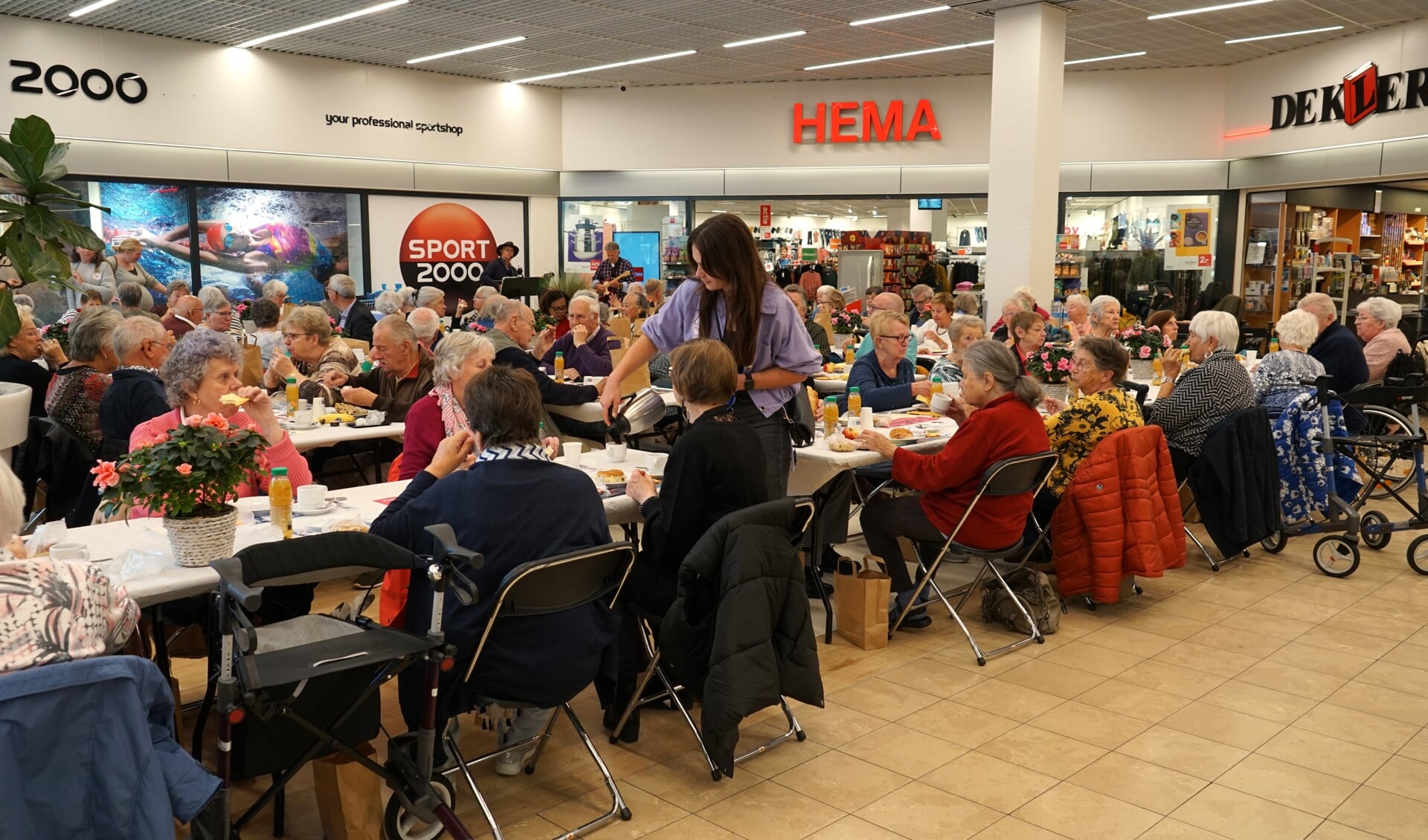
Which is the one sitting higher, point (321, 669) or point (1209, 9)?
point (1209, 9)

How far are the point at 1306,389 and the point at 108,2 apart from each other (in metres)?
10.6

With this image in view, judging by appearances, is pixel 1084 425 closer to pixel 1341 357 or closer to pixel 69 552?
pixel 1341 357

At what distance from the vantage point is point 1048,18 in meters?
10.6

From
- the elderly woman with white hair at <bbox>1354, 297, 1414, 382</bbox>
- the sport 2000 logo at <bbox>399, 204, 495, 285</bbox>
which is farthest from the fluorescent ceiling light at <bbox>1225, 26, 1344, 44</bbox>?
the sport 2000 logo at <bbox>399, 204, 495, 285</bbox>

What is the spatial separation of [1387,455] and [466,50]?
10.1 m

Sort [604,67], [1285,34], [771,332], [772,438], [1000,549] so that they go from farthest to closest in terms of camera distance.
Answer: [604,67]
[1285,34]
[1000,549]
[772,438]
[771,332]

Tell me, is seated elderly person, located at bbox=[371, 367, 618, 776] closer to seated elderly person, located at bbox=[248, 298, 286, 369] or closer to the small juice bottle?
the small juice bottle

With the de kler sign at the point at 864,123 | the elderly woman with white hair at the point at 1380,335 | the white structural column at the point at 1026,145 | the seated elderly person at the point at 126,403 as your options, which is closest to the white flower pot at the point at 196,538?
the seated elderly person at the point at 126,403

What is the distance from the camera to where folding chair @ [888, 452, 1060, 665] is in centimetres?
466

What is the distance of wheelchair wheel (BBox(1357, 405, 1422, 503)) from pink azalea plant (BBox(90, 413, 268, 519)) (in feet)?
20.1

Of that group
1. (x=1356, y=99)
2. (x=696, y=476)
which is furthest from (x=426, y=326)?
(x=1356, y=99)

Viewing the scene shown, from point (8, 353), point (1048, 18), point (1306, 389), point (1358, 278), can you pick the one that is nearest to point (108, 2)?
point (8, 353)

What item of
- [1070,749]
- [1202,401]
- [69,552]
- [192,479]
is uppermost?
[192,479]

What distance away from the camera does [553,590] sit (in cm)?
310
